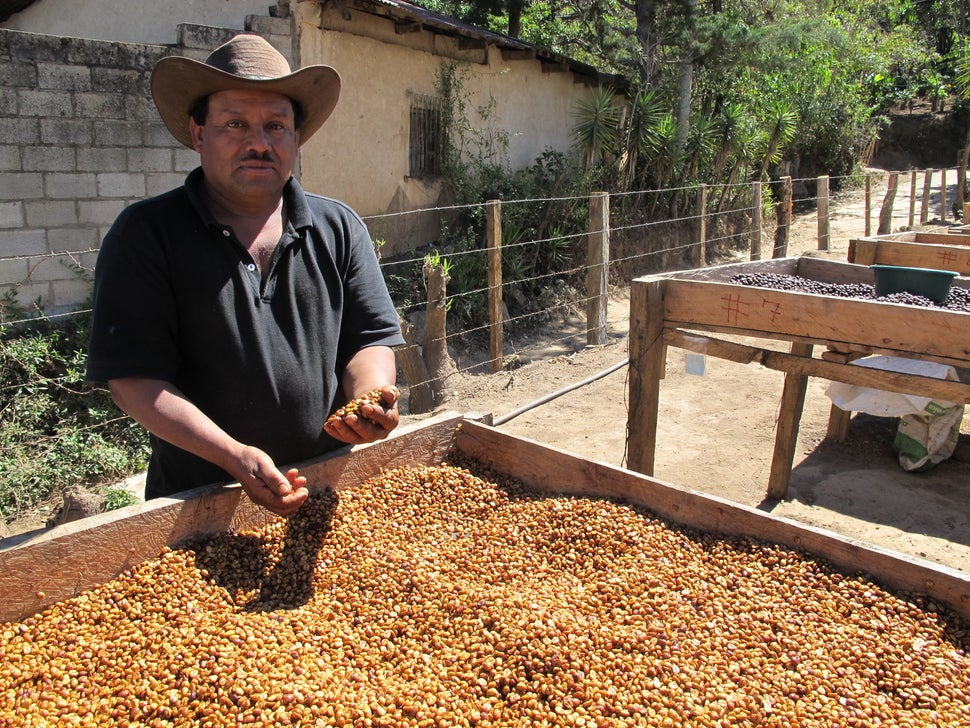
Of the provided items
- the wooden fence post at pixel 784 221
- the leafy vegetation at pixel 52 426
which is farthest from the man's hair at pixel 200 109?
the wooden fence post at pixel 784 221

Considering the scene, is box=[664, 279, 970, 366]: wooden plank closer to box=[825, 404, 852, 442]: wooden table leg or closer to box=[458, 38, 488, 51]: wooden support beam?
box=[825, 404, 852, 442]: wooden table leg

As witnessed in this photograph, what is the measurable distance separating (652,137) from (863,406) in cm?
838

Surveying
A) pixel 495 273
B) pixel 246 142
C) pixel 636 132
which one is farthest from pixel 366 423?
pixel 636 132

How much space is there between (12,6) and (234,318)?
372 inches

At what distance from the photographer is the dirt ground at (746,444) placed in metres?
4.21

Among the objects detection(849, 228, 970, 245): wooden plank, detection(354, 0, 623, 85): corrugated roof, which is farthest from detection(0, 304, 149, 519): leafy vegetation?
detection(849, 228, 970, 245): wooden plank

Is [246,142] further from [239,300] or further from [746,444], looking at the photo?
[746,444]

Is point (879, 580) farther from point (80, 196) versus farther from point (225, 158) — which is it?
point (80, 196)

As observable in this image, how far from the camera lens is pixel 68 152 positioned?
604cm

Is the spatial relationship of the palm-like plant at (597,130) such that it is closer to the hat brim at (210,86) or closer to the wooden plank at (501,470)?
the wooden plank at (501,470)

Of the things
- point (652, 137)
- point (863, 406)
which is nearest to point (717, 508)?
point (863, 406)

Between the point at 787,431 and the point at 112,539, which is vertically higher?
the point at 112,539

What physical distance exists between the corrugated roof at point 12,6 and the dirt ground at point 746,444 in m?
6.98

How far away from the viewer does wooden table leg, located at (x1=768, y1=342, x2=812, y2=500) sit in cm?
428
